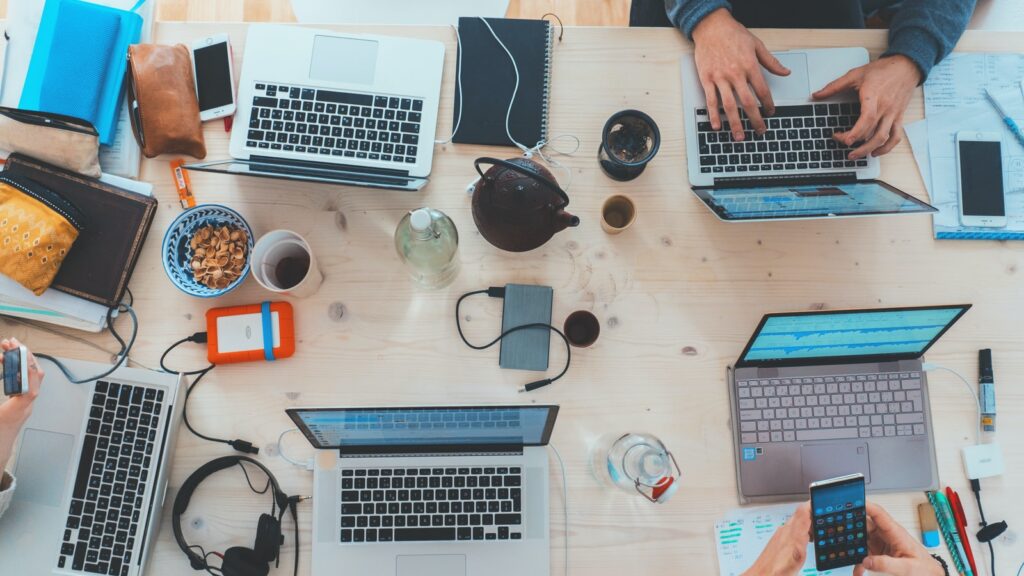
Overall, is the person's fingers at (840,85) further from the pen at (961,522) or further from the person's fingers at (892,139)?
the pen at (961,522)

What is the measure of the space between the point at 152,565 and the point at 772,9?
1.63m

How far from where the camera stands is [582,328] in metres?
1.06

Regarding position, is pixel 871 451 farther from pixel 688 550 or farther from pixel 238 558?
pixel 238 558

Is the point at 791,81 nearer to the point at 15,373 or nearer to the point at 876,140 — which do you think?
the point at 876,140

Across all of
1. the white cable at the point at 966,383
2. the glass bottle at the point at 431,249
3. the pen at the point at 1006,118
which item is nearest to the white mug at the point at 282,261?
the glass bottle at the point at 431,249

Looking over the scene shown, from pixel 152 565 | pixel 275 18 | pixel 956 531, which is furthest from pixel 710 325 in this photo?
pixel 275 18

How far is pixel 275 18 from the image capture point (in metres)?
1.85

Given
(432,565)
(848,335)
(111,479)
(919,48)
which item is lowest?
(432,565)

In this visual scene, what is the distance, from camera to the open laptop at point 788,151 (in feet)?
3.45

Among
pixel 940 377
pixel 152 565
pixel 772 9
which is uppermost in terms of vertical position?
pixel 772 9

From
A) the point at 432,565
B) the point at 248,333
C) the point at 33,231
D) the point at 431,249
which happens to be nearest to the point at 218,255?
the point at 248,333

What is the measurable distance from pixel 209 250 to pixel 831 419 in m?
1.11

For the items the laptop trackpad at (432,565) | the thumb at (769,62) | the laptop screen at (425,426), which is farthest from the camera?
the thumb at (769,62)

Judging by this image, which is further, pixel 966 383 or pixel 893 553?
pixel 966 383
